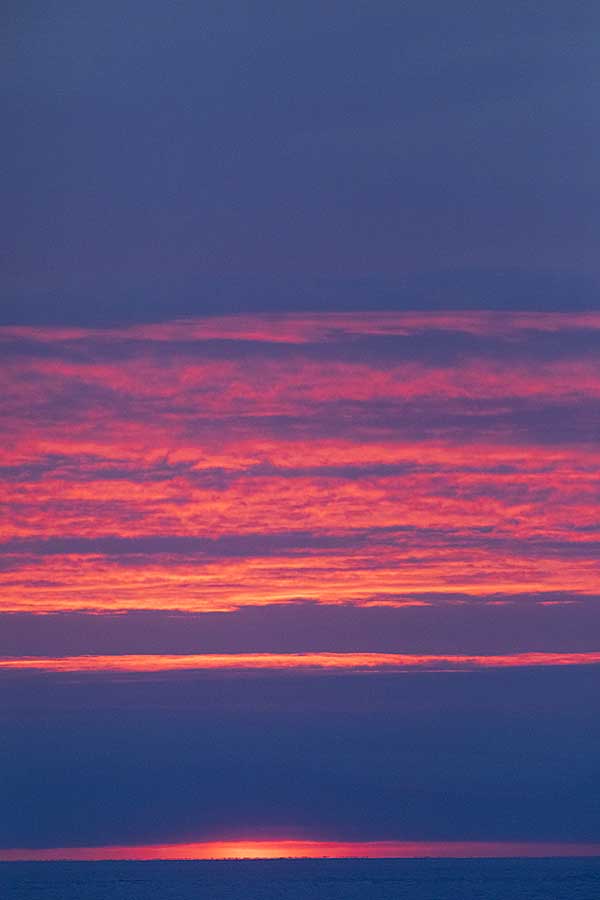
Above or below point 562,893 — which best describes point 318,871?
above

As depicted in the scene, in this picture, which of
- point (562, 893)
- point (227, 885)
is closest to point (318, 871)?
point (227, 885)

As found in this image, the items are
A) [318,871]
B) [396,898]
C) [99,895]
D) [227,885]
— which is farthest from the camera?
[318,871]

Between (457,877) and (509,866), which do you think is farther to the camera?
(509,866)

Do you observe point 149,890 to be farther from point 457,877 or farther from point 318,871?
point 318,871

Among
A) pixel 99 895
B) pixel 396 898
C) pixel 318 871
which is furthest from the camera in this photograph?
pixel 318 871

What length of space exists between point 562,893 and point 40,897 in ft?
78.1

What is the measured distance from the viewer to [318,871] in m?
106

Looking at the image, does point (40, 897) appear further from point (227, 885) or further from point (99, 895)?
point (227, 885)

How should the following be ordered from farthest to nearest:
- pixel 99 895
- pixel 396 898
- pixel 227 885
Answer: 1. pixel 227 885
2. pixel 99 895
3. pixel 396 898

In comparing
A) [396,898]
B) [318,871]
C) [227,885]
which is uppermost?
[318,871]

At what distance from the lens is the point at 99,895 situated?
73875mm

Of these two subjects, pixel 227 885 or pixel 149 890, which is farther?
pixel 227 885

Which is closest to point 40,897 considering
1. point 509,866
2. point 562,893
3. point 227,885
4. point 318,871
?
point 227,885

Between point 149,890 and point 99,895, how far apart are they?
4631 millimetres
